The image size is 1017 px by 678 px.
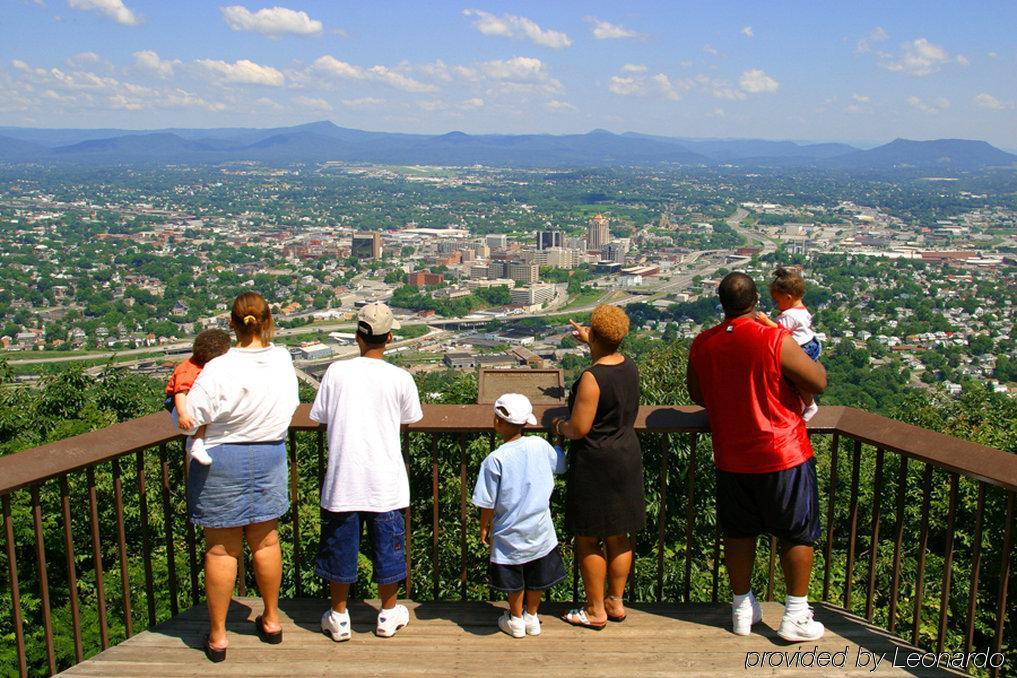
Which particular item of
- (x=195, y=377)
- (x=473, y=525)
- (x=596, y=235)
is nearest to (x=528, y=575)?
(x=195, y=377)

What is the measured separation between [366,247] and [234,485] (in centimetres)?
7837

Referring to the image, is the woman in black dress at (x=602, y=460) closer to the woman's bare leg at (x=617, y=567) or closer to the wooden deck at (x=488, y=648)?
the woman's bare leg at (x=617, y=567)

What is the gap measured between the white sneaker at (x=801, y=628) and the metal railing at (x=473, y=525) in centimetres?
33

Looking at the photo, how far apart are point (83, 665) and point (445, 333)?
45.2 m

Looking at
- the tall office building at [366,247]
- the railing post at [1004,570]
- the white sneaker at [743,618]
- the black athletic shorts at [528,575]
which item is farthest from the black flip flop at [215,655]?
the tall office building at [366,247]

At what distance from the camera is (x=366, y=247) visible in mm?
79688

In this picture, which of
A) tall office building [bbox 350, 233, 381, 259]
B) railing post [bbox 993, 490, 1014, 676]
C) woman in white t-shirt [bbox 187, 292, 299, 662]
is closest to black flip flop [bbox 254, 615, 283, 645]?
woman in white t-shirt [bbox 187, 292, 299, 662]

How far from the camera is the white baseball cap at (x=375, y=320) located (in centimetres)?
279

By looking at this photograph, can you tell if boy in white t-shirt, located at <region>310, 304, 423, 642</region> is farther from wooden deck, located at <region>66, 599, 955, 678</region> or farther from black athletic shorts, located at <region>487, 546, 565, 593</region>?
black athletic shorts, located at <region>487, 546, 565, 593</region>

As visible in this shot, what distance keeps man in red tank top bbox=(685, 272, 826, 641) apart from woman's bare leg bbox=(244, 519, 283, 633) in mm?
1479

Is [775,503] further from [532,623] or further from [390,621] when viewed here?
[390,621]

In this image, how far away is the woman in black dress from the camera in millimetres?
2791

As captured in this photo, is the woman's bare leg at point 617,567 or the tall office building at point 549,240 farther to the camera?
the tall office building at point 549,240

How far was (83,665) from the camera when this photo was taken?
274 cm
